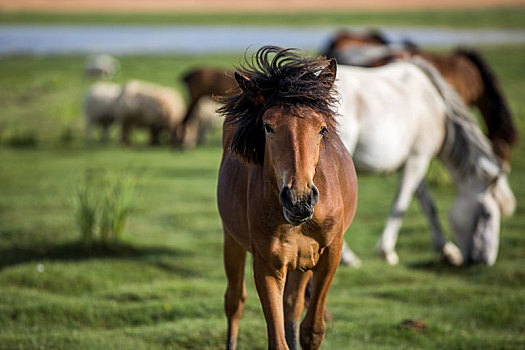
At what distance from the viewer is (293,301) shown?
3.37 m

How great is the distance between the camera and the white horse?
19.3ft

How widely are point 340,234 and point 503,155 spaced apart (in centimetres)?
688

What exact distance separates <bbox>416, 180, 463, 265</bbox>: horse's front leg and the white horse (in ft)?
0.04

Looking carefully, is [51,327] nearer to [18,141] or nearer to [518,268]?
[518,268]

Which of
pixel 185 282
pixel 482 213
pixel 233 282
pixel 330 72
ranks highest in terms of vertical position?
pixel 330 72

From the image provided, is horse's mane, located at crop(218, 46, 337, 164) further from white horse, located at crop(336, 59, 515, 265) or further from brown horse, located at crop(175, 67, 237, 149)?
brown horse, located at crop(175, 67, 237, 149)

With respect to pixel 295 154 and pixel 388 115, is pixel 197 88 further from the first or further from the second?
pixel 295 154

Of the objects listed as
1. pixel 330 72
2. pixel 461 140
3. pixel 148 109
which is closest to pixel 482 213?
pixel 461 140

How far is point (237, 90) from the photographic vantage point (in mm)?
3271

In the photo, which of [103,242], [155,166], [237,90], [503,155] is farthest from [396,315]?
[155,166]

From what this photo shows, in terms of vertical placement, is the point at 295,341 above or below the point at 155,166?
above

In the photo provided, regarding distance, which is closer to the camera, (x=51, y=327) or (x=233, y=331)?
(x=233, y=331)

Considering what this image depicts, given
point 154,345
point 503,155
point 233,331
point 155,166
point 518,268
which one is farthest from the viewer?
point 155,166

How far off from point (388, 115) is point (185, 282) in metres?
2.72
